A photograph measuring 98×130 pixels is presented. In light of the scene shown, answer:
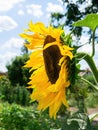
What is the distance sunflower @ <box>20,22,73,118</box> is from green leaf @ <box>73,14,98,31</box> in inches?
2.4

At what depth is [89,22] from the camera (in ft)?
4.03

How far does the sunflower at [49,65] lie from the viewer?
49.1 inches

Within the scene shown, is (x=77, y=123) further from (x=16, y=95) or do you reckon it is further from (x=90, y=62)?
(x=16, y=95)

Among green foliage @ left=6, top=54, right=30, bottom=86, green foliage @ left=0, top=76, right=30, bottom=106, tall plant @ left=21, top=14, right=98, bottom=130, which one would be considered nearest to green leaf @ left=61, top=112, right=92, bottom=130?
tall plant @ left=21, top=14, right=98, bottom=130

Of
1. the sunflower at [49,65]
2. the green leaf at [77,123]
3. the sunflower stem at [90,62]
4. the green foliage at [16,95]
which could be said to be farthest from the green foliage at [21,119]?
the green foliage at [16,95]

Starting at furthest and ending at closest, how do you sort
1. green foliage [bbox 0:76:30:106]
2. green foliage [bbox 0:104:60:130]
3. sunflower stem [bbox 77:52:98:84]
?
green foliage [bbox 0:76:30:106], green foliage [bbox 0:104:60:130], sunflower stem [bbox 77:52:98:84]

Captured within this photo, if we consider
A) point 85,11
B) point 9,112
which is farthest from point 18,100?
point 9,112

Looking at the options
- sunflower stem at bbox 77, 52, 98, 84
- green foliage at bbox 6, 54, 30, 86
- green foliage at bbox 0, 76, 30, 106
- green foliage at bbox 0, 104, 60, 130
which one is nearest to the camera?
sunflower stem at bbox 77, 52, 98, 84

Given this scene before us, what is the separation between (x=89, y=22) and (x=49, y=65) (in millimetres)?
169

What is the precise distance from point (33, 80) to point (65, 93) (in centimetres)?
20

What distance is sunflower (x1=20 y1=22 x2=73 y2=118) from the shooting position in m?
1.25

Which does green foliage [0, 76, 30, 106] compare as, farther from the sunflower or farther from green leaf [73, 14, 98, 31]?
green leaf [73, 14, 98, 31]

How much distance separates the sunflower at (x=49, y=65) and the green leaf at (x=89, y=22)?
0.20 feet

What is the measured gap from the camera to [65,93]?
1.25m
